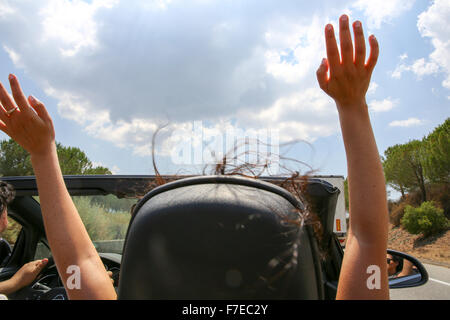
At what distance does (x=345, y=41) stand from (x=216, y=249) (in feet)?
2.27

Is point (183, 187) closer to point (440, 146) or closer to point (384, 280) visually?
point (384, 280)

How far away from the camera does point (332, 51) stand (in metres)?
0.98

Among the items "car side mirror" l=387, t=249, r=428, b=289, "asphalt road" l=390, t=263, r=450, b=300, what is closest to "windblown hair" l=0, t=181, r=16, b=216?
"car side mirror" l=387, t=249, r=428, b=289

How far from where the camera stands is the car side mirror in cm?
284

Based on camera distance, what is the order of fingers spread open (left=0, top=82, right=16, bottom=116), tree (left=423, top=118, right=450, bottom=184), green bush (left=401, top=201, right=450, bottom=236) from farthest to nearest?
1. tree (left=423, top=118, right=450, bottom=184)
2. green bush (left=401, top=201, right=450, bottom=236)
3. fingers spread open (left=0, top=82, right=16, bottom=116)

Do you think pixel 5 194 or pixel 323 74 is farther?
pixel 5 194

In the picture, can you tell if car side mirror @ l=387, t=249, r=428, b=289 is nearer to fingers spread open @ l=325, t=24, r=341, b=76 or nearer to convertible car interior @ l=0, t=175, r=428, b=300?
convertible car interior @ l=0, t=175, r=428, b=300

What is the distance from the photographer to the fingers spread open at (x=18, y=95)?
1.10 meters

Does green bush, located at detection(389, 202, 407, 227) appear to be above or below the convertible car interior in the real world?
above

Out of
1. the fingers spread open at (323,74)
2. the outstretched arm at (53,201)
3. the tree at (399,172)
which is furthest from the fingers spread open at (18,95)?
the tree at (399,172)

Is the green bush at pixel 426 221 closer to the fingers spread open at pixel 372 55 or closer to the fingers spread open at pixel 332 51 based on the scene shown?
the fingers spread open at pixel 372 55

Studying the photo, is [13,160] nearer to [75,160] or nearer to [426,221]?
[75,160]

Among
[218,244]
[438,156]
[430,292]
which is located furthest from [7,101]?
[438,156]
